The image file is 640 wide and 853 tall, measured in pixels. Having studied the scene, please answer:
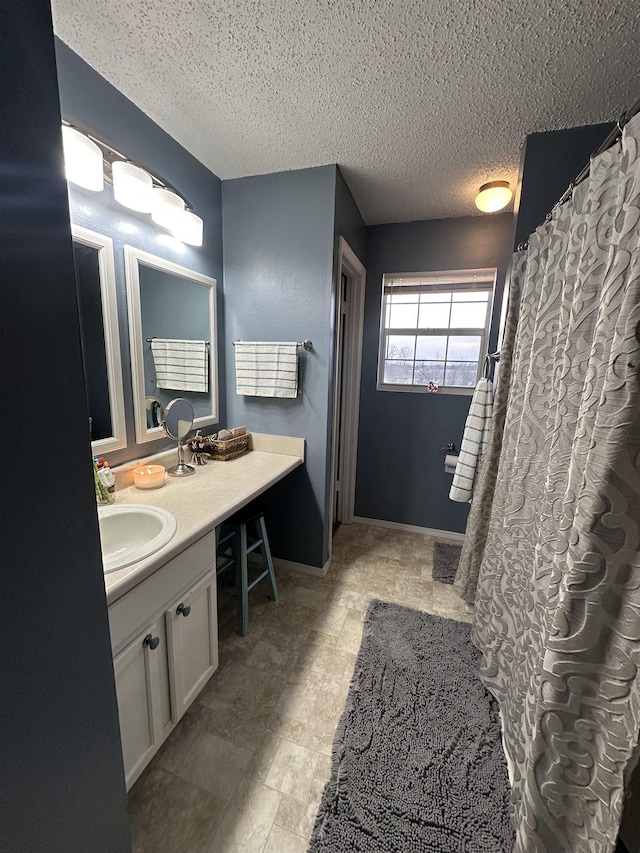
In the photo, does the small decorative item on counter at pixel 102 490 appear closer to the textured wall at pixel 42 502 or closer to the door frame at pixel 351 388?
the textured wall at pixel 42 502

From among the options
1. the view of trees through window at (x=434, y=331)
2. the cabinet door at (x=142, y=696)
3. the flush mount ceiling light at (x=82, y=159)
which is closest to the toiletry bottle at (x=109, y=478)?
the cabinet door at (x=142, y=696)

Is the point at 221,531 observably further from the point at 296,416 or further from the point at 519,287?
the point at 519,287

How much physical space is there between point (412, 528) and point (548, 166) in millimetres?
2471

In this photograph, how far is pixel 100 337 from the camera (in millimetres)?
1410

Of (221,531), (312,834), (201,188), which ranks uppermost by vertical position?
(201,188)

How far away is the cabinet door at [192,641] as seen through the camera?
1155 millimetres

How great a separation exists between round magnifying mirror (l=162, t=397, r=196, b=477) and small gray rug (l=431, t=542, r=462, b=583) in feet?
5.80

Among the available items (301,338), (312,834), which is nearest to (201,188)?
(301,338)

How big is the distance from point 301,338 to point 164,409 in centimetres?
87

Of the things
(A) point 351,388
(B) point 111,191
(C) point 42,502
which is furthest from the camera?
(A) point 351,388

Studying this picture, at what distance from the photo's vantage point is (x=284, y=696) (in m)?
1.40

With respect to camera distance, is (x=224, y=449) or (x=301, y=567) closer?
(x=224, y=449)

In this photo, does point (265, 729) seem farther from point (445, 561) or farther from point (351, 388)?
point (351, 388)

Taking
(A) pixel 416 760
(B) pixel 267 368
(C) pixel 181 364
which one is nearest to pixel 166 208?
(C) pixel 181 364
